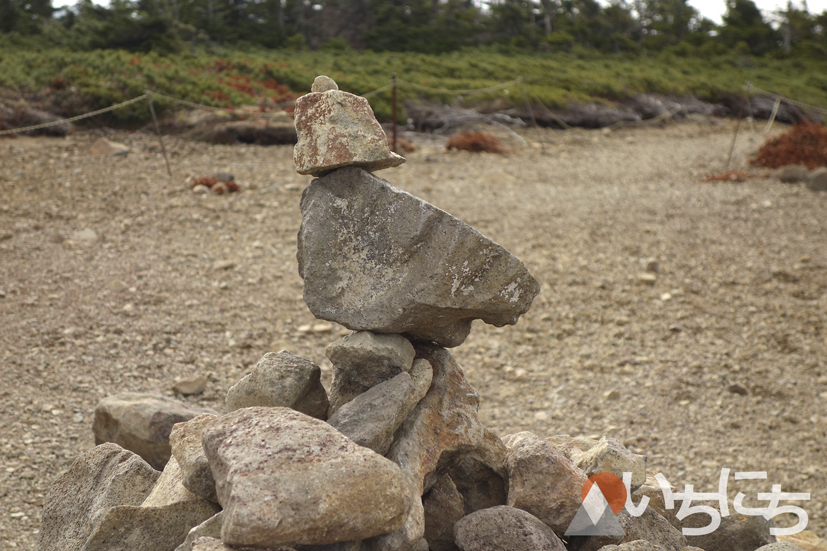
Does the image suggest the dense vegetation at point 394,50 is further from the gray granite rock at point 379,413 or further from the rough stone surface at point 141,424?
the gray granite rock at point 379,413

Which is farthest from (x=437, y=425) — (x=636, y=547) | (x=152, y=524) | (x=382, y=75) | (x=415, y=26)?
(x=415, y=26)

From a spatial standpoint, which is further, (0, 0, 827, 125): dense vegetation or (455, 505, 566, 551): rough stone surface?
(0, 0, 827, 125): dense vegetation

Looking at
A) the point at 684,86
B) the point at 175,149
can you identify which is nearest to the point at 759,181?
the point at 175,149

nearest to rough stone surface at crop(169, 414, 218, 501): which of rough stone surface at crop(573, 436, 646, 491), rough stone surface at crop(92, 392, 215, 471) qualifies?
rough stone surface at crop(92, 392, 215, 471)

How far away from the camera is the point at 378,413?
3586 mm

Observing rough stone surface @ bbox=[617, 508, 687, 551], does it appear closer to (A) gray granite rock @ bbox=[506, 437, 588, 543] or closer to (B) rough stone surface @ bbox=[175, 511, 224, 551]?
(A) gray granite rock @ bbox=[506, 437, 588, 543]

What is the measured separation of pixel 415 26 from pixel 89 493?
31025mm

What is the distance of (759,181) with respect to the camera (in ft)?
43.6

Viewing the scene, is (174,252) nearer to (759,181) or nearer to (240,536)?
(240,536)

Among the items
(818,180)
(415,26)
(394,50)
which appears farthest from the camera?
(415,26)

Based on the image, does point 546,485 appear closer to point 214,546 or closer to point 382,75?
point 214,546

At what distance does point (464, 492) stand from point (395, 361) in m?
1.07

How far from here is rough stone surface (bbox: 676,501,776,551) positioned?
4.08 m

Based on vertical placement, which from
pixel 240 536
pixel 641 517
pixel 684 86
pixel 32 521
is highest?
pixel 684 86
